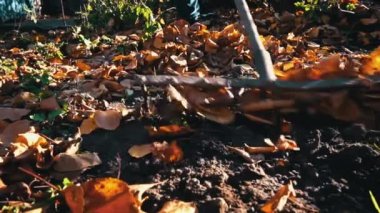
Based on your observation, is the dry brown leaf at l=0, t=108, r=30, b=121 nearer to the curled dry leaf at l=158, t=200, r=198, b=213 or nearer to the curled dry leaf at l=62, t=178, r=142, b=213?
the curled dry leaf at l=62, t=178, r=142, b=213

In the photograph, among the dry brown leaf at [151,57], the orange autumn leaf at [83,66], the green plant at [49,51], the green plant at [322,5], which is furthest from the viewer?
the green plant at [322,5]

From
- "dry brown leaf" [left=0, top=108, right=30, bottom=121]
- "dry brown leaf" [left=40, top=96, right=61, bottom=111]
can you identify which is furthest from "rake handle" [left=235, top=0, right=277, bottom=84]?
"dry brown leaf" [left=0, top=108, right=30, bottom=121]

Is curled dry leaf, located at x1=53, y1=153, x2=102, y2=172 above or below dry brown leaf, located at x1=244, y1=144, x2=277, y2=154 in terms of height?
below

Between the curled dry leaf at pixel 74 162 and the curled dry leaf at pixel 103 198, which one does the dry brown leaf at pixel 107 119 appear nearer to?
the curled dry leaf at pixel 74 162

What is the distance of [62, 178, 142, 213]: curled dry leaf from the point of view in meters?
1.30

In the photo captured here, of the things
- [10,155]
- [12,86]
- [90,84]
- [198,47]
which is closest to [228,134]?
[10,155]

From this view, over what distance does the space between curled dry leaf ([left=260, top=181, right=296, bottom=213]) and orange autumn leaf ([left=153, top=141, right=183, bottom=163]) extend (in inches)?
13.5

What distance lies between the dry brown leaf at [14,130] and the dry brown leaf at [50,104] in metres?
0.17

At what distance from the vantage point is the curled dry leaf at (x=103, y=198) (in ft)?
4.26

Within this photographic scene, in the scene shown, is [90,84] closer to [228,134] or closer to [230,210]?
[228,134]

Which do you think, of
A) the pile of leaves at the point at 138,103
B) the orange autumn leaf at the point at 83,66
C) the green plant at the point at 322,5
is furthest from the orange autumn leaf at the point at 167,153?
the green plant at the point at 322,5

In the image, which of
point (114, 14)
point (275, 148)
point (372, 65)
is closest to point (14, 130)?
point (275, 148)

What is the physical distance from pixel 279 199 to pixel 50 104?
3.57 feet

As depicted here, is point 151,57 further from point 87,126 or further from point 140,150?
point 140,150
